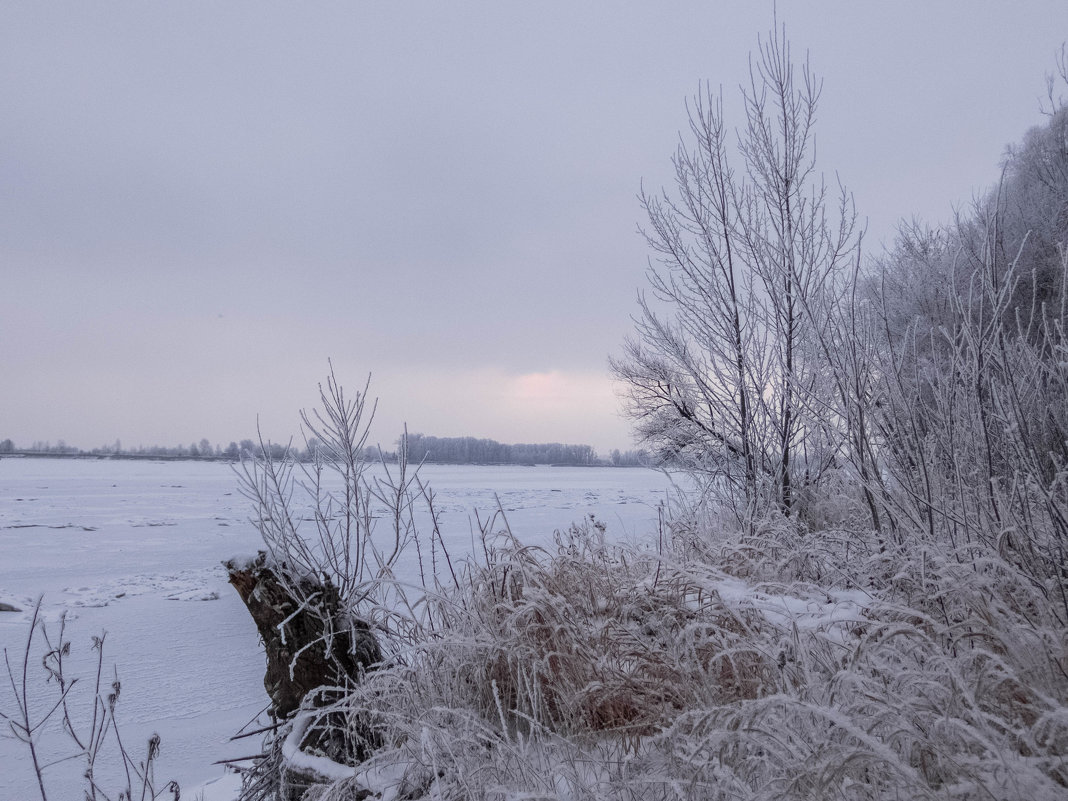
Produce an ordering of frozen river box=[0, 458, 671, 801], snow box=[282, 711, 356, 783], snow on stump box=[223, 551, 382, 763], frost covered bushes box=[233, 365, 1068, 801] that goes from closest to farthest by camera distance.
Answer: frost covered bushes box=[233, 365, 1068, 801] < snow box=[282, 711, 356, 783] < snow on stump box=[223, 551, 382, 763] < frozen river box=[0, 458, 671, 801]

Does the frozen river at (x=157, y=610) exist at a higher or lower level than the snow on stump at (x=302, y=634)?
lower

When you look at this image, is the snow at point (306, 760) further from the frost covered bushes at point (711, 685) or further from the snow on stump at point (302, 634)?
the snow on stump at point (302, 634)

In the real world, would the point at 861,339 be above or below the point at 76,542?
above

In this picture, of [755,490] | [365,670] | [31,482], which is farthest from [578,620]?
[31,482]

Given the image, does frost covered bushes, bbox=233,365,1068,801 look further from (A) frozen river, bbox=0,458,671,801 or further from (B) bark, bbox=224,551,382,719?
(A) frozen river, bbox=0,458,671,801

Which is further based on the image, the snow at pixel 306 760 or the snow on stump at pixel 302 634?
the snow on stump at pixel 302 634

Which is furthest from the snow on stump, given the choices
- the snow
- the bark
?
the snow

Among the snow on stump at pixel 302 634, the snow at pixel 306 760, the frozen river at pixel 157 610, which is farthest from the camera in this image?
the frozen river at pixel 157 610

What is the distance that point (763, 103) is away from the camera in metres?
6.18

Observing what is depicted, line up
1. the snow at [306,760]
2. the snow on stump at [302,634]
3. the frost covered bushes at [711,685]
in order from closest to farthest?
the frost covered bushes at [711,685] < the snow at [306,760] < the snow on stump at [302,634]

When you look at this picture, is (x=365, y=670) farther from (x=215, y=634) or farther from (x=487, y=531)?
(x=215, y=634)

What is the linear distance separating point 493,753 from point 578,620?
68 centimetres

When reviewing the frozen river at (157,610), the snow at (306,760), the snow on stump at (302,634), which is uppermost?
the snow on stump at (302,634)

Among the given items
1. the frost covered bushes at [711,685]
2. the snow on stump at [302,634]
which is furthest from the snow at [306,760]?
the snow on stump at [302,634]
